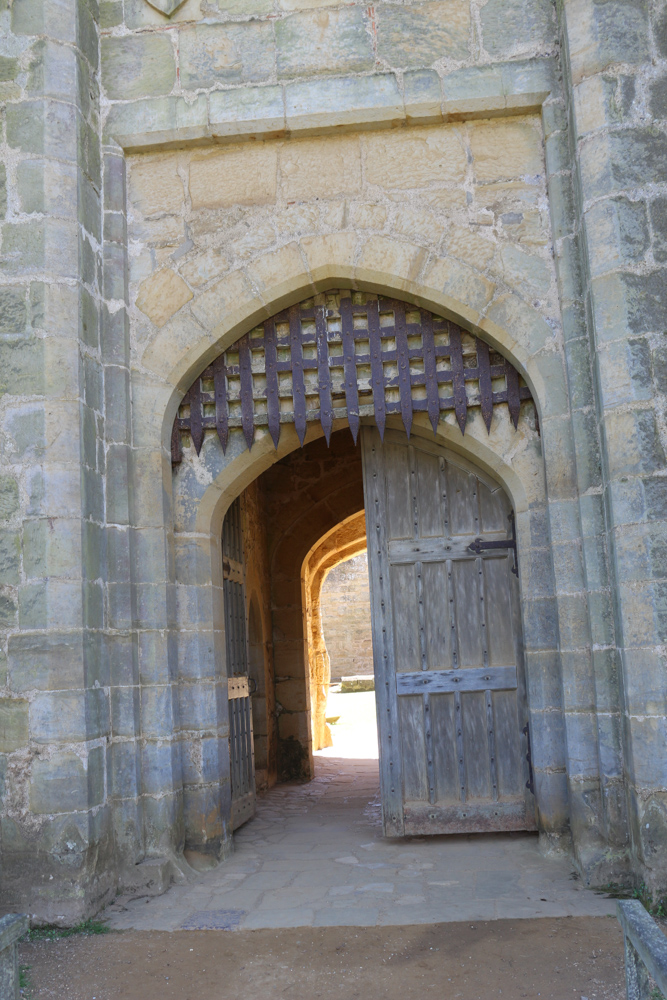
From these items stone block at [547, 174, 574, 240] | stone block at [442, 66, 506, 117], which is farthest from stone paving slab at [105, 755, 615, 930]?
stone block at [442, 66, 506, 117]

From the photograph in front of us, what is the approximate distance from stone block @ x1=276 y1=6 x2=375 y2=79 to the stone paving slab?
3.72 m

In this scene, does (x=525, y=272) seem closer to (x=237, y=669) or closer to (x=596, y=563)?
(x=596, y=563)

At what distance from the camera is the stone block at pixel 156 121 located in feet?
13.8

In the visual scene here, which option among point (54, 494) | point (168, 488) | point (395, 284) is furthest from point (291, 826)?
point (395, 284)

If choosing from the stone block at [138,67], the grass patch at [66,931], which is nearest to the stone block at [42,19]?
the stone block at [138,67]

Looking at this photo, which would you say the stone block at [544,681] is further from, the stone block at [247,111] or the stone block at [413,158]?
the stone block at [247,111]

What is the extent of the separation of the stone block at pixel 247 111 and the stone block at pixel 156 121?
0.19 feet

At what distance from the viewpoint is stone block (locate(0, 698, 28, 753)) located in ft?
11.6

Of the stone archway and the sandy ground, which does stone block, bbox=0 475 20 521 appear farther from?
the sandy ground

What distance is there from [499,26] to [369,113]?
2.46 ft

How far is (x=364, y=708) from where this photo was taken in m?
13.1

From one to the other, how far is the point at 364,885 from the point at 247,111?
3.57 meters

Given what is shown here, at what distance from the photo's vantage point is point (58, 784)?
11.5 ft

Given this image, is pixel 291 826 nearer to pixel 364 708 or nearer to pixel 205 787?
pixel 205 787
